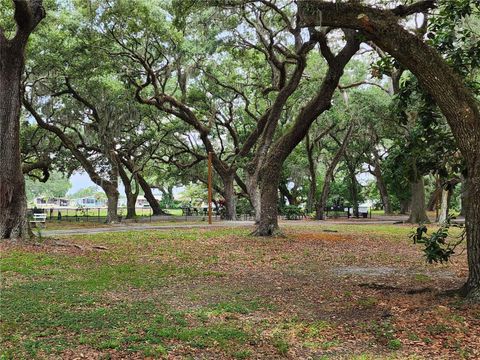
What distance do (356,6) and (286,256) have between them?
22.8 feet

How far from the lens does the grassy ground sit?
15.6 ft

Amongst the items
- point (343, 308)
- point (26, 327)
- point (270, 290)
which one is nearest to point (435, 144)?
point (343, 308)

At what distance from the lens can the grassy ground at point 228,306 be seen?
15.6 ft

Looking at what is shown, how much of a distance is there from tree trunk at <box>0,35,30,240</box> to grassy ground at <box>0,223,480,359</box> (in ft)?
3.55

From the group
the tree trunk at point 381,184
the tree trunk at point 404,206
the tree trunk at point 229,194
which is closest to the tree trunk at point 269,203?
the tree trunk at point 229,194

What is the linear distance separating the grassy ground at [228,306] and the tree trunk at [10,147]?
1.08m

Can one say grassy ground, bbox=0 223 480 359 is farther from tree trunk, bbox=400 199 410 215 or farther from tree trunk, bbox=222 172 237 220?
tree trunk, bbox=400 199 410 215

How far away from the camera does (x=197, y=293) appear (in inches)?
292

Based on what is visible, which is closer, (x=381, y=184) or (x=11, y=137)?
(x=11, y=137)

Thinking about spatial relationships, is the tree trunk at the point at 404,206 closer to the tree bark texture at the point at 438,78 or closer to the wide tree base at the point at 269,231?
the wide tree base at the point at 269,231

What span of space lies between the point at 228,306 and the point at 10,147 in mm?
8396

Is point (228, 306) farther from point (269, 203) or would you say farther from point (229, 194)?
point (229, 194)

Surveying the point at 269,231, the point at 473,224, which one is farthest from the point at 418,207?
the point at 473,224

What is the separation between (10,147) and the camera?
11836 millimetres
